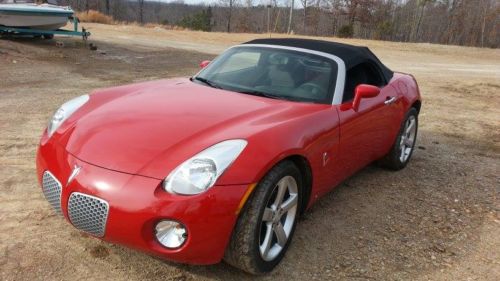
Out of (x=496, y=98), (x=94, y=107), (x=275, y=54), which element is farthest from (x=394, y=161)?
(x=496, y=98)

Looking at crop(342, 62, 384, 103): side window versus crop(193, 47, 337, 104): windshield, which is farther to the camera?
crop(342, 62, 384, 103): side window

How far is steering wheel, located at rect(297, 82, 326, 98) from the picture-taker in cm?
373

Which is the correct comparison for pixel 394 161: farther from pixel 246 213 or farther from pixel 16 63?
pixel 16 63

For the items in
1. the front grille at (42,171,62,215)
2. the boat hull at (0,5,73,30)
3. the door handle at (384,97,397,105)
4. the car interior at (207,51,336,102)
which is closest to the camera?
the front grille at (42,171,62,215)

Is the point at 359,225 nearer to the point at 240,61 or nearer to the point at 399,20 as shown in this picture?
the point at 240,61

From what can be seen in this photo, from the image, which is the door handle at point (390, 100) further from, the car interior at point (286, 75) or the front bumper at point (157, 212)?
the front bumper at point (157, 212)

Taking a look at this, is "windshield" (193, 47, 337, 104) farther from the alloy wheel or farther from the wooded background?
the wooded background

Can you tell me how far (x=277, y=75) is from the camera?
397 centimetres

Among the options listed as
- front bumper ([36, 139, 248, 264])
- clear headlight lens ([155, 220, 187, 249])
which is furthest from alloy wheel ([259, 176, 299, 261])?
clear headlight lens ([155, 220, 187, 249])

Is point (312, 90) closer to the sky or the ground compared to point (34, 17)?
closer to the ground

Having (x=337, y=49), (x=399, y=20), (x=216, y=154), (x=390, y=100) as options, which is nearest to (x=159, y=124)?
(x=216, y=154)

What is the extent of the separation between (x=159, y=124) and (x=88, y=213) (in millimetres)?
732

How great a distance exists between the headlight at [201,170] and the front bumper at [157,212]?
0.05m

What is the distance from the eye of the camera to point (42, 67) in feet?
36.2
